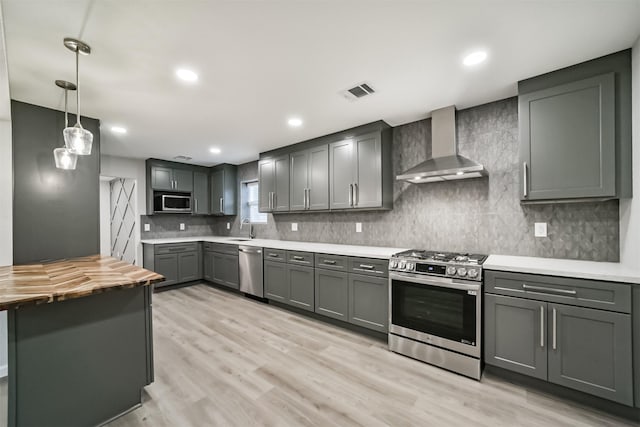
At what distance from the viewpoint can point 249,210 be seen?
5742 mm

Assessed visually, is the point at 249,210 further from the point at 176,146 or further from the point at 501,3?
the point at 501,3

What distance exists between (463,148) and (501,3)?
1.62 metres

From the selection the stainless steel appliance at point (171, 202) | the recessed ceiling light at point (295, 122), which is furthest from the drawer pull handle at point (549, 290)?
the stainless steel appliance at point (171, 202)

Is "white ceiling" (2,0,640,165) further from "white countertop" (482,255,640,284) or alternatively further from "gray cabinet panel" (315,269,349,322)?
"gray cabinet panel" (315,269,349,322)

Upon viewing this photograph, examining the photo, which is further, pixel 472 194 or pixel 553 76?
pixel 472 194

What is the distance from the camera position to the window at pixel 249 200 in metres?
Result: 5.62

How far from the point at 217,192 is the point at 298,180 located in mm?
2489

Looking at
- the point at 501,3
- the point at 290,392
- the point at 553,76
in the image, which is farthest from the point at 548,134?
the point at 290,392

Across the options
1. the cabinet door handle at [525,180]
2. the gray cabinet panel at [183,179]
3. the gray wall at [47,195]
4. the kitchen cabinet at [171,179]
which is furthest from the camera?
the gray cabinet panel at [183,179]

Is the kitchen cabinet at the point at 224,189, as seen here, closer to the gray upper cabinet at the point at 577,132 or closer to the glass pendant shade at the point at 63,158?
the glass pendant shade at the point at 63,158

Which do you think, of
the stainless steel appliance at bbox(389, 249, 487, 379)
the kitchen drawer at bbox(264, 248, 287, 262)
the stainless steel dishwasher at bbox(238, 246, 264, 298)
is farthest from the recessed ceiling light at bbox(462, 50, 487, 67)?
the stainless steel dishwasher at bbox(238, 246, 264, 298)

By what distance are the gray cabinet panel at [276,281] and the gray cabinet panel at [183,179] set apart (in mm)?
2755

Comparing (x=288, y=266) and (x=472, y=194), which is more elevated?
(x=472, y=194)

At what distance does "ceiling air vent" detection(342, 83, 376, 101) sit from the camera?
242cm
